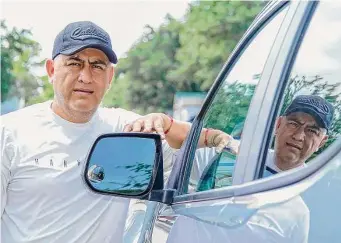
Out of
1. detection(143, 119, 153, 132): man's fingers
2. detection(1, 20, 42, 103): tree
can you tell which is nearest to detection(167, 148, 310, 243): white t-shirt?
detection(143, 119, 153, 132): man's fingers

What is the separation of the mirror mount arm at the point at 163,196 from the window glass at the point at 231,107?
0.29 feet

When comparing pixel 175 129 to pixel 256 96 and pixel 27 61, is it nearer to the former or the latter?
pixel 256 96

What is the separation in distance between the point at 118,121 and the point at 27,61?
116 ft

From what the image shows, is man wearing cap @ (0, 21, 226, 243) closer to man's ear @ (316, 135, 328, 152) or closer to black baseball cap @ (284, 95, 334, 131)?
black baseball cap @ (284, 95, 334, 131)

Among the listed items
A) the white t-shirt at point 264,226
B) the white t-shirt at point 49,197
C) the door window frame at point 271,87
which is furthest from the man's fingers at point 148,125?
the white t-shirt at point 264,226

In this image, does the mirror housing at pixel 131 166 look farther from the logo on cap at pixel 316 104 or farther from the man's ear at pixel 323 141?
the man's ear at pixel 323 141

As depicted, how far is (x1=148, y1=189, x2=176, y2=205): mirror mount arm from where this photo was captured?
6.97 feet

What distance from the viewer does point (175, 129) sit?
3141 mm

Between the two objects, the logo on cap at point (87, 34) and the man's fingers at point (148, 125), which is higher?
the logo on cap at point (87, 34)

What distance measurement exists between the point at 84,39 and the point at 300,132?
2.09 meters

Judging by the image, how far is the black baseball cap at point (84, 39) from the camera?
10.8ft

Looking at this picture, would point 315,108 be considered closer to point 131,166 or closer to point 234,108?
point 234,108

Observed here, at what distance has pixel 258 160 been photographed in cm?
150

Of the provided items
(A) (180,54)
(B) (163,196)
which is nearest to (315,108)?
(B) (163,196)
